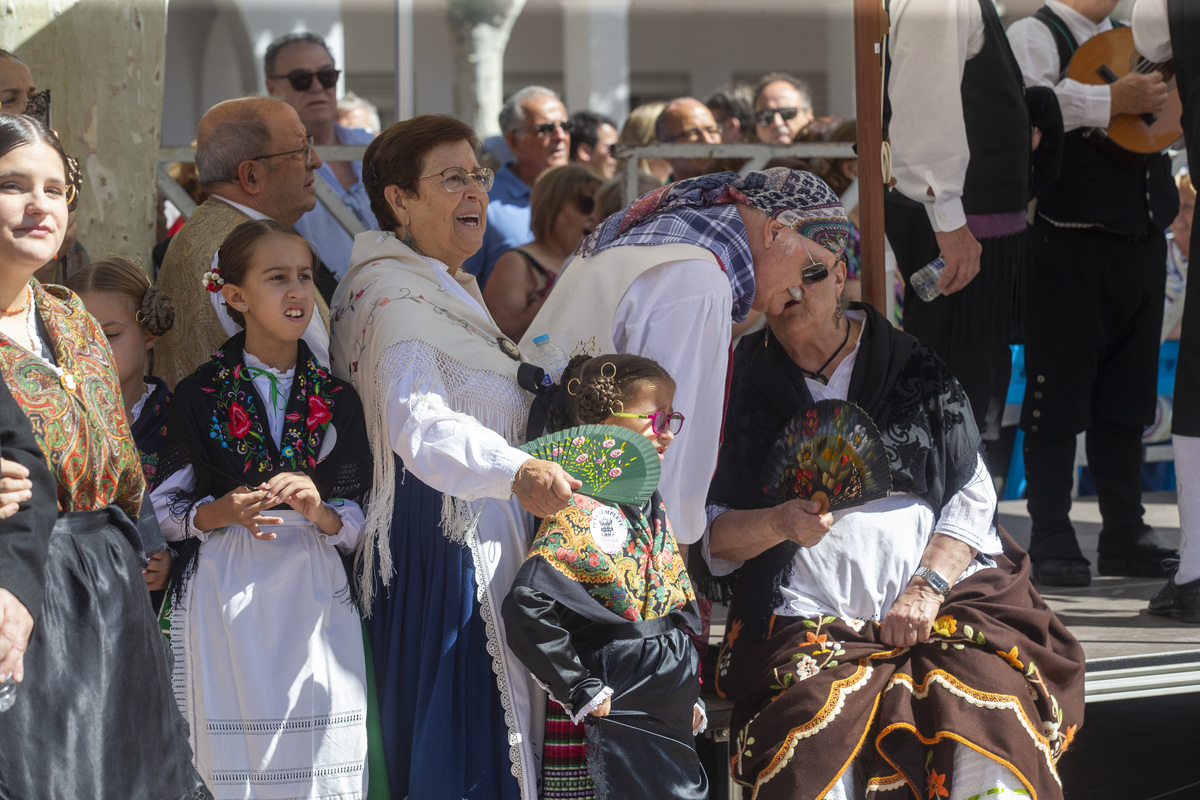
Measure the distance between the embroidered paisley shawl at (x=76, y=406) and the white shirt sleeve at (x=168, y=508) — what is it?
305 millimetres

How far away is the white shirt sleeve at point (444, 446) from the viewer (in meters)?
2.53

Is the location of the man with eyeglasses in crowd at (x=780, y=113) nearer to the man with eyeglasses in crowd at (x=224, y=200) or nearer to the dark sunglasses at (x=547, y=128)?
the dark sunglasses at (x=547, y=128)

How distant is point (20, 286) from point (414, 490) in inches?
37.4

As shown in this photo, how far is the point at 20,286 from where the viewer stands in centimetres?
217

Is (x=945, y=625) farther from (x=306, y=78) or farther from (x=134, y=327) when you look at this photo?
(x=306, y=78)

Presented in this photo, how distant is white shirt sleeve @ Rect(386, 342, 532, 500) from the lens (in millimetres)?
2527

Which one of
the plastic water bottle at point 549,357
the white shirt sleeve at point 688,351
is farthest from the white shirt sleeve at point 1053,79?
the plastic water bottle at point 549,357

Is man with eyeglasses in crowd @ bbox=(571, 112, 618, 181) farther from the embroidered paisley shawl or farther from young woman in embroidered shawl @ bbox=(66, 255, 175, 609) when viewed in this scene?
the embroidered paisley shawl

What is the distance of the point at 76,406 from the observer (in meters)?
2.19

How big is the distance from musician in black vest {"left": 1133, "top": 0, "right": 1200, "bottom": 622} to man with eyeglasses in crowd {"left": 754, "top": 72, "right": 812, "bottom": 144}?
2.88 metres

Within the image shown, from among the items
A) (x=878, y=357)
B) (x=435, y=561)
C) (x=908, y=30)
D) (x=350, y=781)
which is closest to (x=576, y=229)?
(x=908, y=30)

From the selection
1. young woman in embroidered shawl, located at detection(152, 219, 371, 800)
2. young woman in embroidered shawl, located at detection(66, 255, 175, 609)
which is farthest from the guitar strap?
young woman in embroidered shawl, located at detection(66, 255, 175, 609)

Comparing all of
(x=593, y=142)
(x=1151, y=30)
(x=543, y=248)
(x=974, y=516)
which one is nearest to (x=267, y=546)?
(x=974, y=516)

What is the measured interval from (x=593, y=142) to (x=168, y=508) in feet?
14.9
